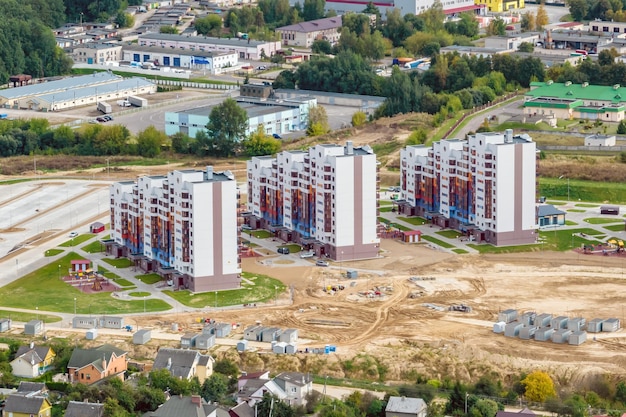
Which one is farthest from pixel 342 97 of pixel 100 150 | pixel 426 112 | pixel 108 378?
pixel 108 378

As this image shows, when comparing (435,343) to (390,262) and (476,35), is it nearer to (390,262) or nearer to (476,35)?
(390,262)

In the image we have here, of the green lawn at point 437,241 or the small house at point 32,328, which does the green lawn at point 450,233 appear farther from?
the small house at point 32,328

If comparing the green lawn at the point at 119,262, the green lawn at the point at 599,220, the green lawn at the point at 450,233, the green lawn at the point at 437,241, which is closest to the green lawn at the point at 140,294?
the green lawn at the point at 119,262

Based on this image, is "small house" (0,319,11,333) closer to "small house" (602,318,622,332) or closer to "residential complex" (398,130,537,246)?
"small house" (602,318,622,332)

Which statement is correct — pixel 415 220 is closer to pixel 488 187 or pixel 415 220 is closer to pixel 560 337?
pixel 488 187

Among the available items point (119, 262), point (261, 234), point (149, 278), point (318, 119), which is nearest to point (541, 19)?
point (318, 119)

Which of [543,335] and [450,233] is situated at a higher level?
[450,233]

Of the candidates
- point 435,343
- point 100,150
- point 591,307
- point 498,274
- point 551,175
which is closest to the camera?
point 435,343
